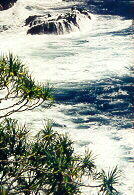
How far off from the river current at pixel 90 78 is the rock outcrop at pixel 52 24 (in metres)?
0.66

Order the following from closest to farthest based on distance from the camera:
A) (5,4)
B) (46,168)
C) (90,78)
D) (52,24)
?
(46,168) < (90,78) < (52,24) < (5,4)

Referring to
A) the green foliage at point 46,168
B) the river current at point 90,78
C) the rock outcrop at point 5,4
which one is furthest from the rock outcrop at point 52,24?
the green foliage at point 46,168

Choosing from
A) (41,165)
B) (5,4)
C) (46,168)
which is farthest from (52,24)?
(46,168)

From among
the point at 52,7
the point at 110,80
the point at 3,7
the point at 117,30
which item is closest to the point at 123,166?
the point at 110,80

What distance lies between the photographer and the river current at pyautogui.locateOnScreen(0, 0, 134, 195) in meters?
14.9

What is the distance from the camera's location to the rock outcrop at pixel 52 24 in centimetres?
3462

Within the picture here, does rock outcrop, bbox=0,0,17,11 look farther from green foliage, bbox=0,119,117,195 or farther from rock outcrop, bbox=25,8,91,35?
green foliage, bbox=0,119,117,195

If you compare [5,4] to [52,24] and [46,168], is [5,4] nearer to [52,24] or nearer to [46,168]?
[52,24]

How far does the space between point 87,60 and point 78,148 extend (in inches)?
565

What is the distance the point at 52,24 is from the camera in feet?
114

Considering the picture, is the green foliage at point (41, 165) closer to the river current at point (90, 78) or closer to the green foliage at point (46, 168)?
the green foliage at point (46, 168)

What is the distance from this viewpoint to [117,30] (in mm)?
37344

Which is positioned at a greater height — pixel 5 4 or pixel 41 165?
pixel 5 4

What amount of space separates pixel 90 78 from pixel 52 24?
12.8m
